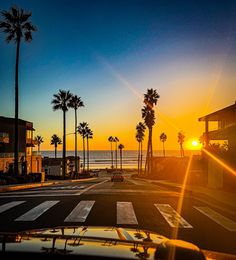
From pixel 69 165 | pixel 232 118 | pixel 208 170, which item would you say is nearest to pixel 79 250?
pixel 208 170

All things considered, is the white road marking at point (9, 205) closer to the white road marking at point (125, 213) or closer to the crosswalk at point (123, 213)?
the crosswalk at point (123, 213)

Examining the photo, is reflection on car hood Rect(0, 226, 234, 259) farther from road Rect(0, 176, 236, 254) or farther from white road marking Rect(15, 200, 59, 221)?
white road marking Rect(15, 200, 59, 221)

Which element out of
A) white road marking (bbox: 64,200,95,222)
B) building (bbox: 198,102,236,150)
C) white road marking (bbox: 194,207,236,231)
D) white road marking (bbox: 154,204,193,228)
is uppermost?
building (bbox: 198,102,236,150)

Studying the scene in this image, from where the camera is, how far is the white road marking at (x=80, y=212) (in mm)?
13062

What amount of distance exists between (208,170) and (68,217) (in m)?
19.3

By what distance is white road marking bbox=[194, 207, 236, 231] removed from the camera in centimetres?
1245

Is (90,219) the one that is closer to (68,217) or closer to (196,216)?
(68,217)

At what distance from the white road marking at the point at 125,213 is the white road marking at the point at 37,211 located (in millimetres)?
2651

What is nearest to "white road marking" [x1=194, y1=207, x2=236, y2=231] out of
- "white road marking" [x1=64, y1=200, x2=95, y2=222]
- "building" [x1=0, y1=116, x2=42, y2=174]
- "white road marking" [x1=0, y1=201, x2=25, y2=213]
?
"white road marking" [x1=64, y1=200, x2=95, y2=222]

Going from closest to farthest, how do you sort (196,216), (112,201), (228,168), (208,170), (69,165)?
(196,216) → (112,201) → (228,168) → (208,170) → (69,165)

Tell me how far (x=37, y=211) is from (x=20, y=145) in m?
61.6

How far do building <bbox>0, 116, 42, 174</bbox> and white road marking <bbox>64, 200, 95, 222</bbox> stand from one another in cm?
4647

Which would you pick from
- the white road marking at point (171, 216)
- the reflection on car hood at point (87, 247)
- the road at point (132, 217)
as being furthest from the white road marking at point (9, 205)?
the reflection on car hood at point (87, 247)

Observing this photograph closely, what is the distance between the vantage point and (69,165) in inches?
5251
